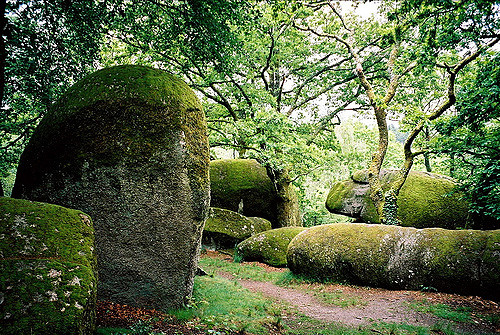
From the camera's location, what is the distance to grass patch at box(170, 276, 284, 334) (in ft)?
15.3

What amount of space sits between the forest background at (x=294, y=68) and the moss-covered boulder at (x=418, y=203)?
1233 mm

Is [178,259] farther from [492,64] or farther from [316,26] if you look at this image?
[316,26]

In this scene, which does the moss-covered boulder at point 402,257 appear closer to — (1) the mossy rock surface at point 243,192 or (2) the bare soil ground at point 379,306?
(2) the bare soil ground at point 379,306

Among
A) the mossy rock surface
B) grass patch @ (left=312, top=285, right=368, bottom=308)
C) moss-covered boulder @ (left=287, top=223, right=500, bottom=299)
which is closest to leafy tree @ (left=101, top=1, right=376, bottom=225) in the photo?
the mossy rock surface

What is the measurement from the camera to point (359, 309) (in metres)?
6.66

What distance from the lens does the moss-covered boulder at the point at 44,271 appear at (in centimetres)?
234

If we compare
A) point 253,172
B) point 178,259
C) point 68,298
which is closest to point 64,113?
point 178,259

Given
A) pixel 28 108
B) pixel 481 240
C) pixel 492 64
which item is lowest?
pixel 481 240

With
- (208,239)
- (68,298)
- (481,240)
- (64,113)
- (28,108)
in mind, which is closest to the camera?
(68,298)

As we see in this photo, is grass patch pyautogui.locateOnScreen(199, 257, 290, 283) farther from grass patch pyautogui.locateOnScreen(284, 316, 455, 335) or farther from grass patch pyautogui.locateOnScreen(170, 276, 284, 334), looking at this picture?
grass patch pyautogui.locateOnScreen(284, 316, 455, 335)

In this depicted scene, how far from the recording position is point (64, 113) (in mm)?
5207

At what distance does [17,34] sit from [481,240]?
463 inches

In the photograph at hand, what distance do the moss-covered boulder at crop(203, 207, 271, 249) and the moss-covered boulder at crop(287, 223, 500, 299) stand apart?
13.6 feet

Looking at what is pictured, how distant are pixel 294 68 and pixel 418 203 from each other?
33.4 ft
